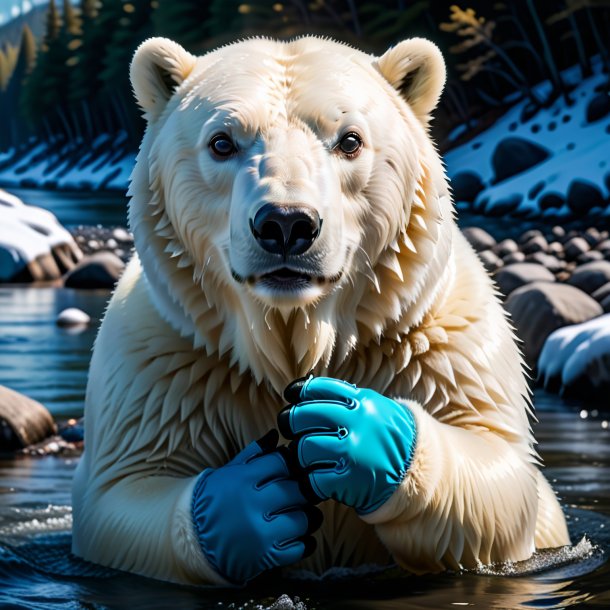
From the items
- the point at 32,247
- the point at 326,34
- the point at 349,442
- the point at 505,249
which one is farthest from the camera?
the point at 326,34

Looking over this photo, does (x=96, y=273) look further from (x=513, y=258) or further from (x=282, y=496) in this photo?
(x=282, y=496)

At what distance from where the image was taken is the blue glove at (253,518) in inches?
131

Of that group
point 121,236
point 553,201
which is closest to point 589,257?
point 553,201

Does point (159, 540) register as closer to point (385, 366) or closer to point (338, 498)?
point (338, 498)

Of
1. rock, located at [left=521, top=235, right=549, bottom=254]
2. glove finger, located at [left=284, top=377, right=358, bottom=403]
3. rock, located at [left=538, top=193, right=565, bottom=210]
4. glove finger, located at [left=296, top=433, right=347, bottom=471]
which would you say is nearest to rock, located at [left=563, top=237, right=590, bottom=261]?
rock, located at [left=521, top=235, right=549, bottom=254]

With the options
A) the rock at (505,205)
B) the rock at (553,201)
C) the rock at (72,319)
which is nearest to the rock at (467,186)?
the rock at (505,205)

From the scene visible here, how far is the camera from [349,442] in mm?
3293

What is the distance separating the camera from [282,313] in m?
3.58

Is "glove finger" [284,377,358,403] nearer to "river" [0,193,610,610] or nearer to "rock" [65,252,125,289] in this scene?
"river" [0,193,610,610]

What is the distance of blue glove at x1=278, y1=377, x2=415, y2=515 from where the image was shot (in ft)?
10.8

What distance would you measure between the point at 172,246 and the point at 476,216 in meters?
25.1

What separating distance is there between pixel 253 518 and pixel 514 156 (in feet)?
90.9

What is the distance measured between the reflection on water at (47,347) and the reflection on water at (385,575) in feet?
1.27

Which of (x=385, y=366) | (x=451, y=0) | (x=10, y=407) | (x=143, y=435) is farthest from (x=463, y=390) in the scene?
(x=451, y=0)
